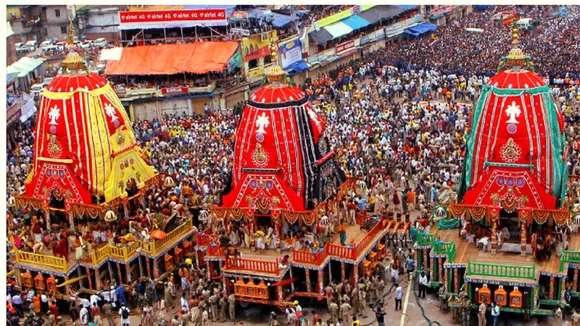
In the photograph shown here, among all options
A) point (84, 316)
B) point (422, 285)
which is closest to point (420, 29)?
point (422, 285)

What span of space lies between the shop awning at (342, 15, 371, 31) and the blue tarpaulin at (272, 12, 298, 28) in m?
6.07

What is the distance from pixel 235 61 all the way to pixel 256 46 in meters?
2.86

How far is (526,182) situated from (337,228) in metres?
6.25

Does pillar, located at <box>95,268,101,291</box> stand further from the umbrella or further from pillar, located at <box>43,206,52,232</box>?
pillar, located at <box>43,206,52,232</box>

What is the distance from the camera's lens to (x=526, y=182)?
925 inches

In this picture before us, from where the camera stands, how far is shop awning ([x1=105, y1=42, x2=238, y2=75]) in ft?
160

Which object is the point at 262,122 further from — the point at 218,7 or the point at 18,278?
the point at 218,7

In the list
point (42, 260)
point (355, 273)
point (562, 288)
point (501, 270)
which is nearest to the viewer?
point (562, 288)

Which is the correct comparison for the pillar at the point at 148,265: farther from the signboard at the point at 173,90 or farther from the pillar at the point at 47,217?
the signboard at the point at 173,90

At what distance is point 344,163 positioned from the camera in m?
34.8

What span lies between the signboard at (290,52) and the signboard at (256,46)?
1.38 m

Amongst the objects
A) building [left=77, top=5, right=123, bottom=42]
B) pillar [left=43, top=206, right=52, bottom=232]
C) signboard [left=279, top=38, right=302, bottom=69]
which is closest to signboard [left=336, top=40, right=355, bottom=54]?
signboard [left=279, top=38, right=302, bottom=69]

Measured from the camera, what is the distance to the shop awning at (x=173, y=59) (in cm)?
4872

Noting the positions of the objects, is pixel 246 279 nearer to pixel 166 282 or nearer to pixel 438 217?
pixel 166 282
